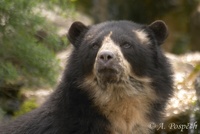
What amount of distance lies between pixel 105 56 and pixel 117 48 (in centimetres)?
26

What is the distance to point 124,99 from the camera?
6281 mm

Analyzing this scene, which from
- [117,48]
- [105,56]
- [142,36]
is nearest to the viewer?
[105,56]

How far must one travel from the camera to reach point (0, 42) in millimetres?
8258

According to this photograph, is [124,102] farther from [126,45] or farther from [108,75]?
[126,45]

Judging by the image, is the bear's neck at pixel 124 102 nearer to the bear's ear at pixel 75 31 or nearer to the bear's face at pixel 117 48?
the bear's face at pixel 117 48

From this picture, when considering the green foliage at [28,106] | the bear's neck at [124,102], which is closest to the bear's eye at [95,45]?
the bear's neck at [124,102]

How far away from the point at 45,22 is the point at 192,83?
90.6 inches

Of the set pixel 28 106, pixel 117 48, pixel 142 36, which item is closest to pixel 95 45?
pixel 117 48

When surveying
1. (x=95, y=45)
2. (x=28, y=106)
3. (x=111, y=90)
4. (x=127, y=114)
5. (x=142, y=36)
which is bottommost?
(x=127, y=114)

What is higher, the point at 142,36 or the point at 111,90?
the point at 142,36

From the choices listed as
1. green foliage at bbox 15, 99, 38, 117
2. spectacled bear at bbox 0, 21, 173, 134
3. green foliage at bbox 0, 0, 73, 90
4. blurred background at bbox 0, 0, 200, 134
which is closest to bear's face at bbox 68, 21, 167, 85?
spectacled bear at bbox 0, 21, 173, 134

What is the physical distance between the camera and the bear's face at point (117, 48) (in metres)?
5.91

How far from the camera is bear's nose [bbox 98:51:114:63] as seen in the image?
580 cm

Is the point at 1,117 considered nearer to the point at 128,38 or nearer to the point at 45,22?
the point at 45,22
